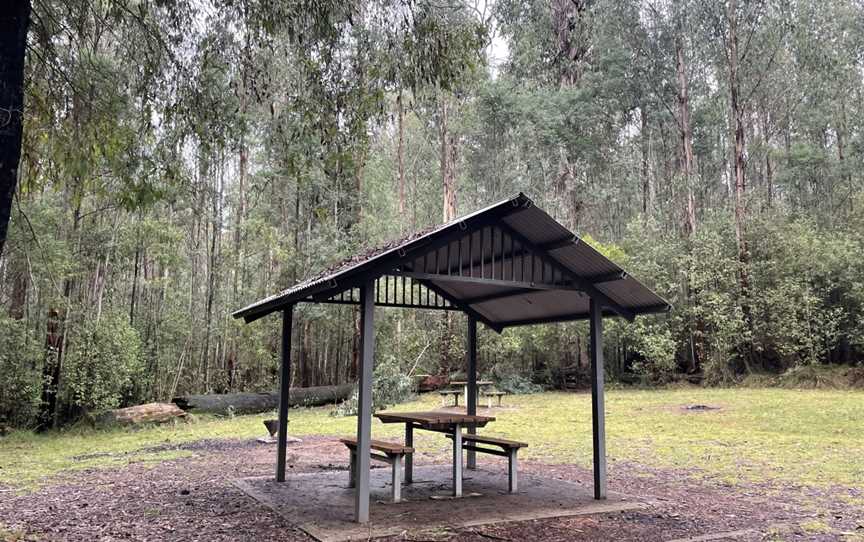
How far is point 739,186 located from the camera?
19.6 m

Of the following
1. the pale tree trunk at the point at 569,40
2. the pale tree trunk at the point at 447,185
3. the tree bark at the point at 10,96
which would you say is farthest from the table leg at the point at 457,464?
the pale tree trunk at the point at 569,40

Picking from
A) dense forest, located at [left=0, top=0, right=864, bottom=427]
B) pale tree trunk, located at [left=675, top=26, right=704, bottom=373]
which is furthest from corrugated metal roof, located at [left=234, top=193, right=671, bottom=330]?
pale tree trunk, located at [left=675, top=26, right=704, bottom=373]

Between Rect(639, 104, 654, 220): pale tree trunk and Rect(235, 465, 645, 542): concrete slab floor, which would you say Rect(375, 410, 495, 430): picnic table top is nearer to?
Rect(235, 465, 645, 542): concrete slab floor

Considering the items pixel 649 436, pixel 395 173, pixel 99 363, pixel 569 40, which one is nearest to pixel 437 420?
pixel 649 436

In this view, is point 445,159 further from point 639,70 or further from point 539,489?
point 539,489

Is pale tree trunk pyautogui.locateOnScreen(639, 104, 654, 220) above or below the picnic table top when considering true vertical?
above

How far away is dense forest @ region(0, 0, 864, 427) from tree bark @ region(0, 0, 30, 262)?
1144 mm

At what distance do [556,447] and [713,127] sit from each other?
24.1 meters

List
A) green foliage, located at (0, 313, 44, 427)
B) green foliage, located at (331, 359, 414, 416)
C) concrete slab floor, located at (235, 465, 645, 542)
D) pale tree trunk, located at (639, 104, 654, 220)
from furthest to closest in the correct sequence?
pale tree trunk, located at (639, 104, 654, 220)
green foliage, located at (331, 359, 414, 416)
green foliage, located at (0, 313, 44, 427)
concrete slab floor, located at (235, 465, 645, 542)

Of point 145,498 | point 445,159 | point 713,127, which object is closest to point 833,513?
point 145,498

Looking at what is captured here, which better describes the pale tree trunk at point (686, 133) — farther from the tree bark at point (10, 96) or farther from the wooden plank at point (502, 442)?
the tree bark at point (10, 96)

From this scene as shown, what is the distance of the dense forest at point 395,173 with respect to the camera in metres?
5.64

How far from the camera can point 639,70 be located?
24.2 m

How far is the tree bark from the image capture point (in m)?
3.61
